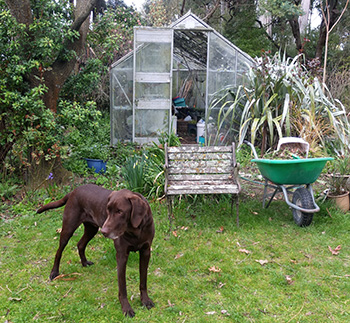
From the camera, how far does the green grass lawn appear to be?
2.80 metres

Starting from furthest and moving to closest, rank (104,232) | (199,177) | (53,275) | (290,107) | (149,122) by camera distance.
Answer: (149,122) < (290,107) < (199,177) < (53,275) < (104,232)

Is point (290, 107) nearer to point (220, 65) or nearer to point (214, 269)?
point (220, 65)

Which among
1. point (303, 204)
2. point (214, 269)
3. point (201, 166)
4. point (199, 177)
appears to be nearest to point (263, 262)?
point (214, 269)

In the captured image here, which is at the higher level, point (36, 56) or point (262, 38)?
point (262, 38)

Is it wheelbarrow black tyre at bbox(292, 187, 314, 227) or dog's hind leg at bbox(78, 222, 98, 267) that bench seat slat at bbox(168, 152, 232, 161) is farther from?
dog's hind leg at bbox(78, 222, 98, 267)

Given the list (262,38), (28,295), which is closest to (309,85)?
(28,295)

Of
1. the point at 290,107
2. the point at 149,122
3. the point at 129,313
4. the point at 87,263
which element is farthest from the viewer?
the point at 149,122

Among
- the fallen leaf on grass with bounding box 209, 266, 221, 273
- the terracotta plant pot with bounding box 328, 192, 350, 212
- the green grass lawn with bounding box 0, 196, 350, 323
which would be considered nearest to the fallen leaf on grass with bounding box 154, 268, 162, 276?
the green grass lawn with bounding box 0, 196, 350, 323

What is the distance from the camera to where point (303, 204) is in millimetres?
4254

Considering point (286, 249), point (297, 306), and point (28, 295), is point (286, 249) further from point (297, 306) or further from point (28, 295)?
point (28, 295)

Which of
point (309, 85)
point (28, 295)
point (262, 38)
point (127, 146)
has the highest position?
point (262, 38)

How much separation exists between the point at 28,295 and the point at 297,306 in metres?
2.30

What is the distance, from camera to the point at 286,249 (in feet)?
12.8

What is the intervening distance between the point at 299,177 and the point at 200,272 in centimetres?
172
